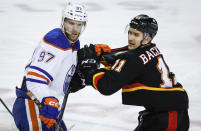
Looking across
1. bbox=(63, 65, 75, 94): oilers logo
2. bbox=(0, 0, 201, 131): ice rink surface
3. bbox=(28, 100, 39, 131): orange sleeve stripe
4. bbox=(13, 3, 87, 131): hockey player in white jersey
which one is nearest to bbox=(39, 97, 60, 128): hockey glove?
bbox=(13, 3, 87, 131): hockey player in white jersey

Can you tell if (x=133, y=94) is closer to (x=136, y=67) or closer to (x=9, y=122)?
(x=136, y=67)

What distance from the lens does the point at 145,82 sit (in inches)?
87.8

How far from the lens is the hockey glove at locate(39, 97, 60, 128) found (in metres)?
2.21

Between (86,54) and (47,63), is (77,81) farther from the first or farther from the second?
(47,63)

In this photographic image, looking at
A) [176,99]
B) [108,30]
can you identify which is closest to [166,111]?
[176,99]

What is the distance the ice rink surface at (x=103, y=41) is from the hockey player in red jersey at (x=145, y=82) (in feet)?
3.47

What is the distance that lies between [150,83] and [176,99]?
0.61 ft

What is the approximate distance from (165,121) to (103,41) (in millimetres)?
3182

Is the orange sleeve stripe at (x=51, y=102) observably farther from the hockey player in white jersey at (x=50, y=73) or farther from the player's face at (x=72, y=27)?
the player's face at (x=72, y=27)

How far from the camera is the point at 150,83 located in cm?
223

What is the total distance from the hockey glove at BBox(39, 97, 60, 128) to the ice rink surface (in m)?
1.10

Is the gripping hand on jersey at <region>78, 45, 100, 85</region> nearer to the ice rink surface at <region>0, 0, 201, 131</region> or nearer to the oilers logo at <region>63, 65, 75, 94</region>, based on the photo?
the oilers logo at <region>63, 65, 75, 94</region>

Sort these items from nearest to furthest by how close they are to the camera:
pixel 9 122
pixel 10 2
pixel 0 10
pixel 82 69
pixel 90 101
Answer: pixel 82 69
pixel 9 122
pixel 90 101
pixel 0 10
pixel 10 2

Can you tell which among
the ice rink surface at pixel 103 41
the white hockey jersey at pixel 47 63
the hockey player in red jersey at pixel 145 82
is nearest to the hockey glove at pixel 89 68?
the hockey player in red jersey at pixel 145 82
